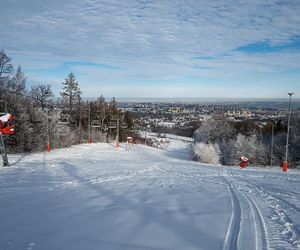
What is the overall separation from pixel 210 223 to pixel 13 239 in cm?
448

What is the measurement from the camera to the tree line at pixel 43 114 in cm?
3191

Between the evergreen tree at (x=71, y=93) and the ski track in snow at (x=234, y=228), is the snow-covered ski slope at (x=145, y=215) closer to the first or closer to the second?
the ski track in snow at (x=234, y=228)

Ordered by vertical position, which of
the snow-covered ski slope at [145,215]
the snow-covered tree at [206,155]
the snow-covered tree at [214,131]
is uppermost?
the snow-covered ski slope at [145,215]

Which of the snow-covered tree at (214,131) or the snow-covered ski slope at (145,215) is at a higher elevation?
the snow-covered ski slope at (145,215)

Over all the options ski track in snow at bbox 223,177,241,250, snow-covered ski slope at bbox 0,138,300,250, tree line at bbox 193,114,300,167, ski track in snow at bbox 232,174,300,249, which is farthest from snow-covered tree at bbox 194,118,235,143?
ski track in snow at bbox 223,177,241,250

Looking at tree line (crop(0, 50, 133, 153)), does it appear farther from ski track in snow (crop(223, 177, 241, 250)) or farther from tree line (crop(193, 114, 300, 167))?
ski track in snow (crop(223, 177, 241, 250))

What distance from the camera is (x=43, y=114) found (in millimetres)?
36531

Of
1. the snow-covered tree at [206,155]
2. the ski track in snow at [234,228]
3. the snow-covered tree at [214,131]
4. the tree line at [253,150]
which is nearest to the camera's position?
the ski track in snow at [234,228]

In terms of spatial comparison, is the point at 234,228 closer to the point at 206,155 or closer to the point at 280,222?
the point at 280,222

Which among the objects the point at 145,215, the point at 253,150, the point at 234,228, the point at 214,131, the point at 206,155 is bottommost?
the point at 206,155

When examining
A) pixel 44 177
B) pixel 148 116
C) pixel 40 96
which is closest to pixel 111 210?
pixel 44 177

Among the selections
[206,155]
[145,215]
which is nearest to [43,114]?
[206,155]

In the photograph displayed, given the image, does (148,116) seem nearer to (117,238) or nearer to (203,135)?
(203,135)

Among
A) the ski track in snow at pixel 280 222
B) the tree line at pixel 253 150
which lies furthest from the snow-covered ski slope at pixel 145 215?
the tree line at pixel 253 150
